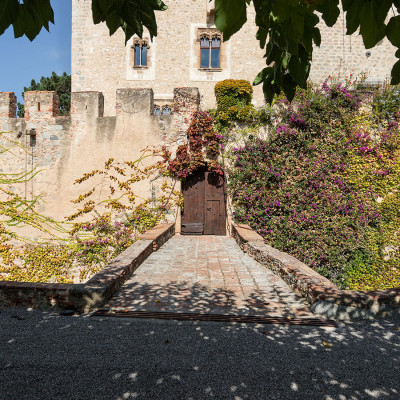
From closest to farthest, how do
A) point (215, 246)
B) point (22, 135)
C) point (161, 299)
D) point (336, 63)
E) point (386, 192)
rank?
point (161, 299) < point (215, 246) < point (386, 192) < point (22, 135) < point (336, 63)

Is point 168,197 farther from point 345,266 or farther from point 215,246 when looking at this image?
point 345,266

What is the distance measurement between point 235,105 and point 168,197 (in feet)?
11.2

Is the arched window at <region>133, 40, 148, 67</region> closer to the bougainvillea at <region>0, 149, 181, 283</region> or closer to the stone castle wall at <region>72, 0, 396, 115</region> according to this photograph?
the stone castle wall at <region>72, 0, 396, 115</region>

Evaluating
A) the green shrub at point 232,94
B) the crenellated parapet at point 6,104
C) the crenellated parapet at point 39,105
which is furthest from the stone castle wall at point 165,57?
the crenellated parapet at point 6,104

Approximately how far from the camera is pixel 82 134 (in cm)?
904

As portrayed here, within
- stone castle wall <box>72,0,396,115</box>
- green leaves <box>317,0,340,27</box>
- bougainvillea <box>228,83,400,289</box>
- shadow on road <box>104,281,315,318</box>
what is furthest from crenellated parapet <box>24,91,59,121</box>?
green leaves <box>317,0,340,27</box>

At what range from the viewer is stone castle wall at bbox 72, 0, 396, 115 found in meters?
13.9

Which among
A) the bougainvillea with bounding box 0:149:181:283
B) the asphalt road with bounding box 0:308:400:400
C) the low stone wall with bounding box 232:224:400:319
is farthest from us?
the bougainvillea with bounding box 0:149:181:283

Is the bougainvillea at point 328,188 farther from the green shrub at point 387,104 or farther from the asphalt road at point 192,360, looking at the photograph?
the asphalt road at point 192,360

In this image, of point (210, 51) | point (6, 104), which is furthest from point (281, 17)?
point (210, 51)

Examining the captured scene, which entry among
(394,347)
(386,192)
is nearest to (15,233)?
(394,347)

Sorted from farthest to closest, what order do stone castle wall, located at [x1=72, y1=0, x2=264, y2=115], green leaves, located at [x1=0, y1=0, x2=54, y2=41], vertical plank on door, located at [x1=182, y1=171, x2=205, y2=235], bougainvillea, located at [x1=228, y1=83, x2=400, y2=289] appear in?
stone castle wall, located at [x1=72, y1=0, x2=264, y2=115] < vertical plank on door, located at [x1=182, y1=171, x2=205, y2=235] < bougainvillea, located at [x1=228, y1=83, x2=400, y2=289] < green leaves, located at [x1=0, y1=0, x2=54, y2=41]

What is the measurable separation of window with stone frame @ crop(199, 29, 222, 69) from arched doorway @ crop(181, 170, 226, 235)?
7127 mm

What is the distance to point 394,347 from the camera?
116 inches
